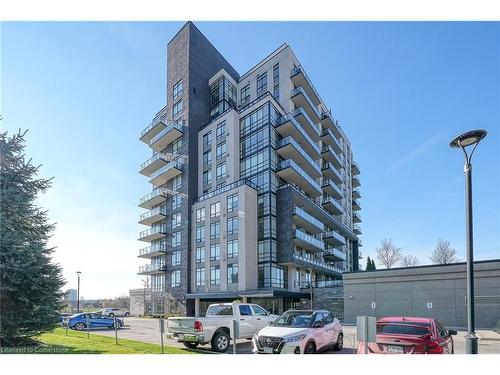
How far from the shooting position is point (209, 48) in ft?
181

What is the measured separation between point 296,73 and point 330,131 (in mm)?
14298

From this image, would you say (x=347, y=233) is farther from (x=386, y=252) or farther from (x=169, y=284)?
(x=169, y=284)

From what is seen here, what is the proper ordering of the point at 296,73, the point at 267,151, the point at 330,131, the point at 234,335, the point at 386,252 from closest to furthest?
the point at 234,335, the point at 267,151, the point at 296,73, the point at 330,131, the point at 386,252

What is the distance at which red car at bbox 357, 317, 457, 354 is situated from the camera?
30.7 ft

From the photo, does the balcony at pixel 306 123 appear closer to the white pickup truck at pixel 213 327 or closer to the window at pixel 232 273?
the window at pixel 232 273

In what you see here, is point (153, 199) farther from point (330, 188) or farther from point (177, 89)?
point (330, 188)

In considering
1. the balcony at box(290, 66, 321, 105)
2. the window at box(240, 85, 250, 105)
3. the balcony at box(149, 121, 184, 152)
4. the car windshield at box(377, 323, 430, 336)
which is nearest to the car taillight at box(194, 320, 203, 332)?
the car windshield at box(377, 323, 430, 336)

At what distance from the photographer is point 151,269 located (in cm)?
5400

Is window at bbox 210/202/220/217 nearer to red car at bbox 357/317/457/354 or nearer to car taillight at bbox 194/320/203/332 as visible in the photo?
car taillight at bbox 194/320/203/332

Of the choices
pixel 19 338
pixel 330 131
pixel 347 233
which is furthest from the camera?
pixel 347 233

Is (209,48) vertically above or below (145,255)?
above

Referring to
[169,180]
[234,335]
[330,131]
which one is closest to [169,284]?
[169,180]

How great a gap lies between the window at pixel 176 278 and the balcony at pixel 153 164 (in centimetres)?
1517

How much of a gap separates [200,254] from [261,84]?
23.8 meters
